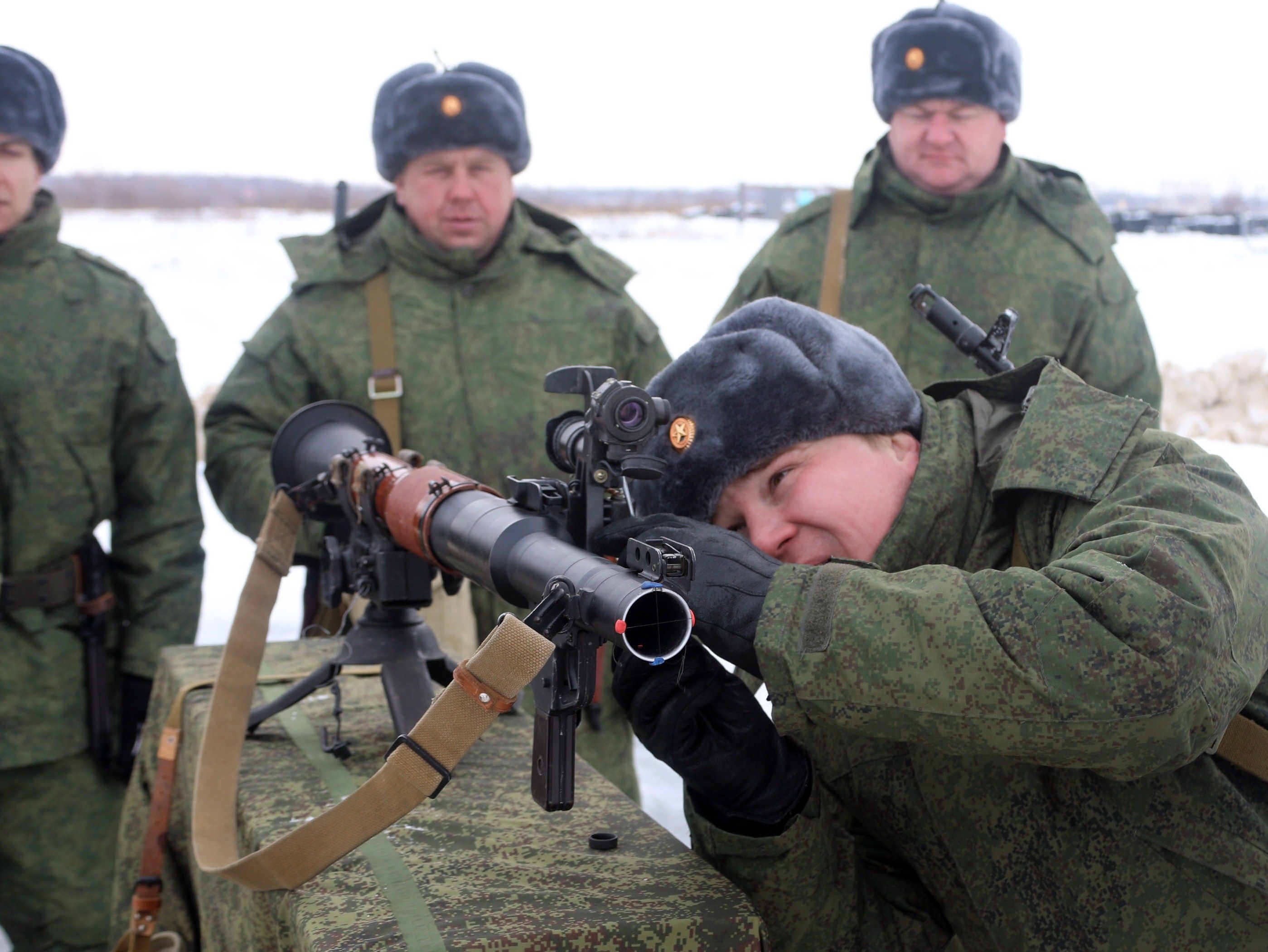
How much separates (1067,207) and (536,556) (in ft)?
9.11

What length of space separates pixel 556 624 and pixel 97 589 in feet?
7.58

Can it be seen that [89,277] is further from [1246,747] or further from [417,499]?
[1246,747]

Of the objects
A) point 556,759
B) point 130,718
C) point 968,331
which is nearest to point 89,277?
point 130,718

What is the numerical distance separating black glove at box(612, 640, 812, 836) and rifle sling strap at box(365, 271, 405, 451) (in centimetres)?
189

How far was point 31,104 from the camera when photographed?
321 centimetres

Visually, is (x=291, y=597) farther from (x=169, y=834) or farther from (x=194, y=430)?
(x=169, y=834)

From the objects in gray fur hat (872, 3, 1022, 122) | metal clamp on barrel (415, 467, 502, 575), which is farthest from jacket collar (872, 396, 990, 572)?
gray fur hat (872, 3, 1022, 122)

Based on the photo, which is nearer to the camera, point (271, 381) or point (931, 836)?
point (931, 836)

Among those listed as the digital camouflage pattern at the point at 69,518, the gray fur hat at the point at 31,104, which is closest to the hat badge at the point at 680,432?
the digital camouflage pattern at the point at 69,518

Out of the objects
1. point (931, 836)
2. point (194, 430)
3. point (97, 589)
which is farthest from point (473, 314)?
point (931, 836)

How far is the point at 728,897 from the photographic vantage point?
4.91ft

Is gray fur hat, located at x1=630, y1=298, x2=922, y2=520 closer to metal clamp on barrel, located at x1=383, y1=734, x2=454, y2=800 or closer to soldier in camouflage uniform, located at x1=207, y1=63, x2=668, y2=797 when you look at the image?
metal clamp on barrel, located at x1=383, y1=734, x2=454, y2=800

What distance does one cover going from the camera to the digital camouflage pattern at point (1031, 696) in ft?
4.35

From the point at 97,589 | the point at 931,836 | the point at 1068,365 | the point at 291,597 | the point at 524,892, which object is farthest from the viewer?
the point at 291,597
